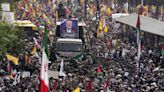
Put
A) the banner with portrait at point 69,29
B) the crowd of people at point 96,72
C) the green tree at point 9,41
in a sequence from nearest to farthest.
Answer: the crowd of people at point 96,72, the green tree at point 9,41, the banner with portrait at point 69,29

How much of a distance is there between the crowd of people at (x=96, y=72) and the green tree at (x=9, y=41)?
83cm

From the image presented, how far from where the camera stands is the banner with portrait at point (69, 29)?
3153 cm

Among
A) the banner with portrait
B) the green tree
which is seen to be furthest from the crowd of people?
the banner with portrait

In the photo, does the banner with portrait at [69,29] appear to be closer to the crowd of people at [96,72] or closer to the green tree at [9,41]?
the crowd of people at [96,72]

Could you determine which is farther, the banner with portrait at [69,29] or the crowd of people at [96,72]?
the banner with portrait at [69,29]

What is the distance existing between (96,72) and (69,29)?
849cm

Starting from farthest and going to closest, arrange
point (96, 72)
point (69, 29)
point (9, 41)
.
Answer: point (69, 29) → point (9, 41) → point (96, 72)

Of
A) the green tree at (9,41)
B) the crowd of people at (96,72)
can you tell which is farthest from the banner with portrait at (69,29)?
the green tree at (9,41)

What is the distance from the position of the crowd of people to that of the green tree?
2.73ft

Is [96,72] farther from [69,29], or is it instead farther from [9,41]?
[69,29]

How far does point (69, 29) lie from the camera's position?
31.7 meters

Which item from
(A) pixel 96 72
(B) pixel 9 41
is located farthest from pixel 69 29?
(A) pixel 96 72

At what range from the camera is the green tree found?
26.8 meters

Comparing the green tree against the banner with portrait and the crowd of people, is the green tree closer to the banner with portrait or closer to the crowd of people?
the crowd of people
